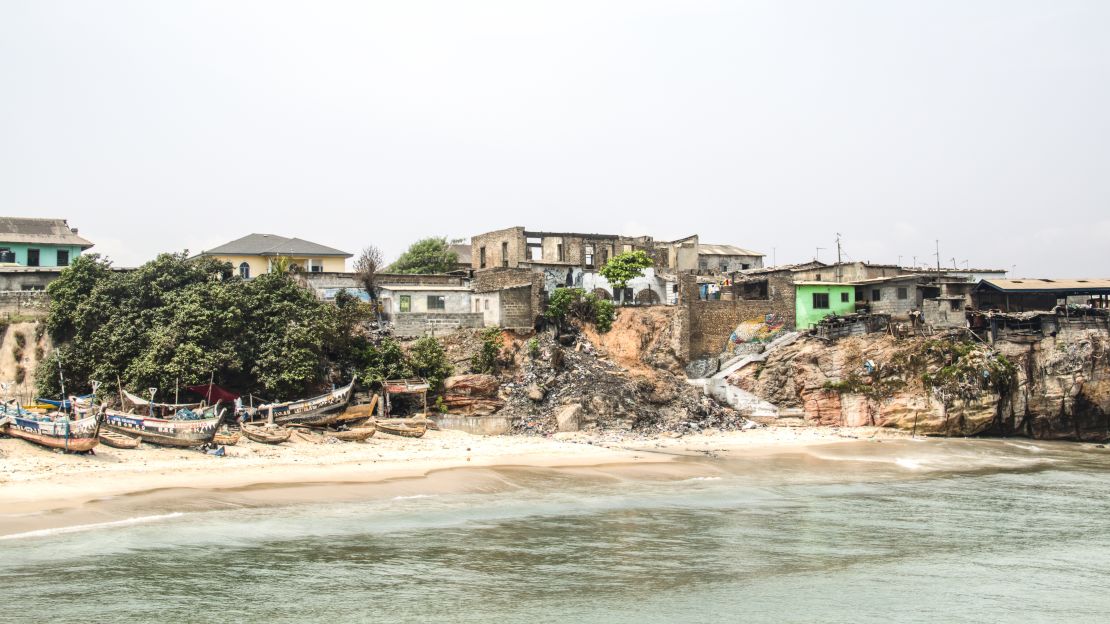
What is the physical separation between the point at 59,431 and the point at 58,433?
70 millimetres

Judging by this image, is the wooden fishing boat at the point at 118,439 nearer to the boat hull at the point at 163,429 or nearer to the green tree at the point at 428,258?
the boat hull at the point at 163,429

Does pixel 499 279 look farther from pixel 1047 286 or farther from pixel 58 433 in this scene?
pixel 1047 286

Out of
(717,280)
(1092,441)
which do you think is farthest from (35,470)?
(1092,441)

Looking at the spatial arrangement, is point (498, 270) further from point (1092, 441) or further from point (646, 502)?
point (1092, 441)

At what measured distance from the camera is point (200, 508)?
26.5 meters

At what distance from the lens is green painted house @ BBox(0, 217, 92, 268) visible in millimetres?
53000

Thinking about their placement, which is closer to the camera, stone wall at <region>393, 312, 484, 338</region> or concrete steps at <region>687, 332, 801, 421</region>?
concrete steps at <region>687, 332, 801, 421</region>

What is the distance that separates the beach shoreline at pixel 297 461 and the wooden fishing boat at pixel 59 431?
1.03ft

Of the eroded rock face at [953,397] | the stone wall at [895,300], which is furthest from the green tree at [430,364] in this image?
the stone wall at [895,300]

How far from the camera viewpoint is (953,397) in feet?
144

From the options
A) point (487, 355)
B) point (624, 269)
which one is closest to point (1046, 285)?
point (624, 269)

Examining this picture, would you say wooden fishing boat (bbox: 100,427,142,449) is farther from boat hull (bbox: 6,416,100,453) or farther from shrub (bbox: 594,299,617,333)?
shrub (bbox: 594,299,617,333)

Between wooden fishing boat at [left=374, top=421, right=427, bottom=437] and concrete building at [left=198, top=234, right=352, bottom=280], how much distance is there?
68.1 ft

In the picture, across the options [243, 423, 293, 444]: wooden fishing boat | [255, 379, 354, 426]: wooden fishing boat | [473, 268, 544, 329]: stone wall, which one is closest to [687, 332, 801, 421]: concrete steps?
[473, 268, 544, 329]: stone wall
